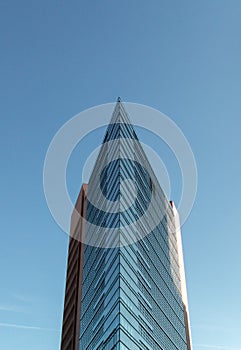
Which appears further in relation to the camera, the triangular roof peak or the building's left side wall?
the building's left side wall

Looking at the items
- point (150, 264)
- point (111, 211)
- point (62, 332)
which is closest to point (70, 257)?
point (62, 332)

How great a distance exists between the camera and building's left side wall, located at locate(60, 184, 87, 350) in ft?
217

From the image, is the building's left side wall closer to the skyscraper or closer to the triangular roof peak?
the skyscraper

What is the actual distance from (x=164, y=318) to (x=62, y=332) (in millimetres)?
25584

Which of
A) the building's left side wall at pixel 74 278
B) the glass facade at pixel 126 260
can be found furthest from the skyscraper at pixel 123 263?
the building's left side wall at pixel 74 278

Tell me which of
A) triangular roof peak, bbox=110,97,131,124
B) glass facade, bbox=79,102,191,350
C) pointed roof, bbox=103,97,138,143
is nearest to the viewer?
glass facade, bbox=79,102,191,350

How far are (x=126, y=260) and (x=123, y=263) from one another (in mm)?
1124

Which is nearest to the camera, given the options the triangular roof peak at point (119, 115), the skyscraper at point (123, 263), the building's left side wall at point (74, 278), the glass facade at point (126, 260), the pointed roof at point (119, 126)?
the glass facade at point (126, 260)

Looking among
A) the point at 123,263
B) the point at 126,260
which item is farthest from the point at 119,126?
the point at 123,263

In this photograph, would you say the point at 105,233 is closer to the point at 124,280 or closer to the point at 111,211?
the point at 111,211

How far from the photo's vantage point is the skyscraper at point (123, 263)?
151 ft

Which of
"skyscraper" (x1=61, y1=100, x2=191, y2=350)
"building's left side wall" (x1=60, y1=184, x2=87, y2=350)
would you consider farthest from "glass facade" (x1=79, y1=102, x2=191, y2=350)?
"building's left side wall" (x1=60, y1=184, x2=87, y2=350)

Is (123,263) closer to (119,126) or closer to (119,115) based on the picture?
(119,126)

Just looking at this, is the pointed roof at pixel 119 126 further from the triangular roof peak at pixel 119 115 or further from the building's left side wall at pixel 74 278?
the building's left side wall at pixel 74 278
